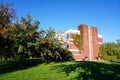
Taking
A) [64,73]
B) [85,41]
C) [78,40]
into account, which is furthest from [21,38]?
[85,41]

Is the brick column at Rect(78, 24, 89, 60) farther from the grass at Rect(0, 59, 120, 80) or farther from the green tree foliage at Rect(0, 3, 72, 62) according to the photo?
the grass at Rect(0, 59, 120, 80)

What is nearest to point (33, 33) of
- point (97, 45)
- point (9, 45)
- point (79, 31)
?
point (9, 45)

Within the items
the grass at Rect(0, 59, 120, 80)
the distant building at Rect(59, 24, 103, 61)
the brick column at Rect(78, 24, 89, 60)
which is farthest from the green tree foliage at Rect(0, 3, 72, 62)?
the brick column at Rect(78, 24, 89, 60)

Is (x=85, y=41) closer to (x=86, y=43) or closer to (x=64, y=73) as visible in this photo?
(x=86, y=43)

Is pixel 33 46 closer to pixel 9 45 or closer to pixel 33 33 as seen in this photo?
pixel 33 33

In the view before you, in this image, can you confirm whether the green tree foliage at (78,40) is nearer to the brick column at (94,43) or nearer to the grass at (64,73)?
the brick column at (94,43)

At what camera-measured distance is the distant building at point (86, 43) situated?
48.0 m

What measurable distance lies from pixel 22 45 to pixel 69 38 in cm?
2779

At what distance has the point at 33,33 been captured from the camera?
22.8 m

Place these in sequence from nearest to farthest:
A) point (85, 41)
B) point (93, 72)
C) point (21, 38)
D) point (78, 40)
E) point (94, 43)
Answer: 1. point (93, 72)
2. point (21, 38)
3. point (78, 40)
4. point (85, 41)
5. point (94, 43)

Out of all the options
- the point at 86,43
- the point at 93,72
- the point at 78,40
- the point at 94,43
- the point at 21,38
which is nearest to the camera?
the point at 93,72

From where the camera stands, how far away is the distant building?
157 feet

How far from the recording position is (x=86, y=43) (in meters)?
50.9

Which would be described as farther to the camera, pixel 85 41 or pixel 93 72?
pixel 85 41
